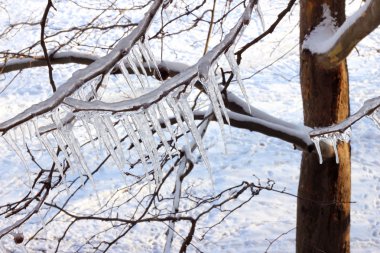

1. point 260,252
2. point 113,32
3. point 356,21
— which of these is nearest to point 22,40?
point 113,32

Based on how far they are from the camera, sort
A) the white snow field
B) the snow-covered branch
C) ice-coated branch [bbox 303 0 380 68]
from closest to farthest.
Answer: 1. ice-coated branch [bbox 303 0 380 68]
2. the snow-covered branch
3. the white snow field

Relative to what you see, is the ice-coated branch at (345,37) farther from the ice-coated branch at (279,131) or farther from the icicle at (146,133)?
the icicle at (146,133)

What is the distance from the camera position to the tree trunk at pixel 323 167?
4254 mm

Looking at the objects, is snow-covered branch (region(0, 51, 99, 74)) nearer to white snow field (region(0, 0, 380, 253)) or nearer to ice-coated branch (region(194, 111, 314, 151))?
ice-coated branch (region(194, 111, 314, 151))

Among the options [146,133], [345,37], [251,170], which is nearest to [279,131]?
[345,37]

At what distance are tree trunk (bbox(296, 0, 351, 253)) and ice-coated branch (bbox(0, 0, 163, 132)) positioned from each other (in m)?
2.76

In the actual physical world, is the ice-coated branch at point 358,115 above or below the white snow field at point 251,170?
below

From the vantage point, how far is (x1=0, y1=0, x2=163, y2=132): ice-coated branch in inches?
58.5

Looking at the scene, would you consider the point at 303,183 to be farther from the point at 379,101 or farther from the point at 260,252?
the point at 260,252

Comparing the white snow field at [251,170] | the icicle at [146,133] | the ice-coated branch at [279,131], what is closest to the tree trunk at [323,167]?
the ice-coated branch at [279,131]

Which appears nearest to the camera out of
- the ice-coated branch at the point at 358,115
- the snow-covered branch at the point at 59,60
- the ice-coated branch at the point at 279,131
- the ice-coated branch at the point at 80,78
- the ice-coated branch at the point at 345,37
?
the ice-coated branch at the point at 80,78

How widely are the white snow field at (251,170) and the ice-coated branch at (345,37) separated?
160cm

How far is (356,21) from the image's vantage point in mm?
3180

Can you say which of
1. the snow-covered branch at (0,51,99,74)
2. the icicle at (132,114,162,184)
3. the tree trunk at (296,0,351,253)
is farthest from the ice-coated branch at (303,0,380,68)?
the snow-covered branch at (0,51,99,74)
